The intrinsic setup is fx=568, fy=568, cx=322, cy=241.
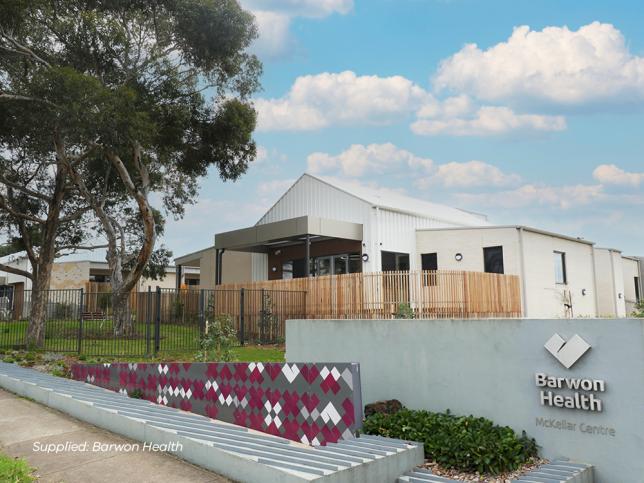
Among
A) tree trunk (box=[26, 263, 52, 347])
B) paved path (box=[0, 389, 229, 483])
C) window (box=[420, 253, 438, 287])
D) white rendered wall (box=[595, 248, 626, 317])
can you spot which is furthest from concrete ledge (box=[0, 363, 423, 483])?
white rendered wall (box=[595, 248, 626, 317])

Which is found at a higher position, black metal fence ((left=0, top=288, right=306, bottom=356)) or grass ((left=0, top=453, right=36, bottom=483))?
black metal fence ((left=0, top=288, right=306, bottom=356))

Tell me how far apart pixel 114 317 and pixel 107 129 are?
6104mm

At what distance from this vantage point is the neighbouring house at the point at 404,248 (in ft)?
68.9

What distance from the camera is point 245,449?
552 cm

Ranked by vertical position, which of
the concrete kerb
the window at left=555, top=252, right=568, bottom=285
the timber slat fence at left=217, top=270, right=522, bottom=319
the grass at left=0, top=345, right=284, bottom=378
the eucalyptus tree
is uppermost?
the eucalyptus tree

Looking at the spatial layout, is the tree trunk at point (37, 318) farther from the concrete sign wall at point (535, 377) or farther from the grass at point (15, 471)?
the grass at point (15, 471)

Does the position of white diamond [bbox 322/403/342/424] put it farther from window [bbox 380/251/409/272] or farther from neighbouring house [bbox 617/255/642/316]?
neighbouring house [bbox 617/255/642/316]

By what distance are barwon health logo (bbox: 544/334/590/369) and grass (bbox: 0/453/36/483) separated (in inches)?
215

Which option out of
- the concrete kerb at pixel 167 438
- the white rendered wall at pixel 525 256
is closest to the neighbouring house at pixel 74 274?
the white rendered wall at pixel 525 256

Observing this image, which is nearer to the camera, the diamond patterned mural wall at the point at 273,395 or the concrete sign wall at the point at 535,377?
the concrete sign wall at the point at 535,377

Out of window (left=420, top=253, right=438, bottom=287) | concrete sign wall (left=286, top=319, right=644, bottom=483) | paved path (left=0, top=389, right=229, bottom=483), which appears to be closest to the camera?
paved path (left=0, top=389, right=229, bottom=483)

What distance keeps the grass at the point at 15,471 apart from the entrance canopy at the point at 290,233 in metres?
15.2

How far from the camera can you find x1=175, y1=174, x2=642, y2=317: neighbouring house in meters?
21.0

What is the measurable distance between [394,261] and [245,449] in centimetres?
1735
